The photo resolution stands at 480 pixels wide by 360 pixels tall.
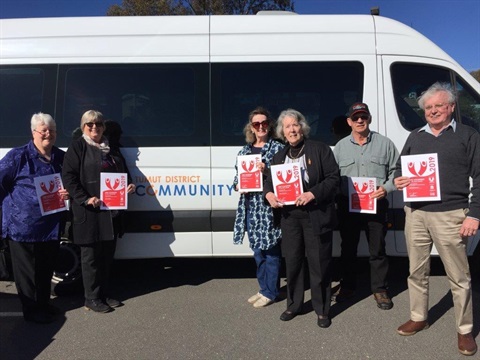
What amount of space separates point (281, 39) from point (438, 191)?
2.12 meters

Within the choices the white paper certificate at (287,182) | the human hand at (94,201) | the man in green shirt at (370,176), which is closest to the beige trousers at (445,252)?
the man in green shirt at (370,176)

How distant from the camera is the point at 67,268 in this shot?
4.25 meters

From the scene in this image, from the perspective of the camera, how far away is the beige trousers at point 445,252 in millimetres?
3008

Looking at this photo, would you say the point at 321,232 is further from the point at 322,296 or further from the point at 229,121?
the point at 229,121

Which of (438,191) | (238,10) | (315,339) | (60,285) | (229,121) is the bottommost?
(315,339)

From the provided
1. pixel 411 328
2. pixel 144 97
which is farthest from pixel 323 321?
pixel 144 97

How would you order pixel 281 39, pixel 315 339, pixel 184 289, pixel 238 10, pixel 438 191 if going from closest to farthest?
pixel 438 191
pixel 315 339
pixel 281 39
pixel 184 289
pixel 238 10

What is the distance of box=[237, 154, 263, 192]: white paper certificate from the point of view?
3.64 m

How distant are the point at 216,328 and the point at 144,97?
91.2 inches

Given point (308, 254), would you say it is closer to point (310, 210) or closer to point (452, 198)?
point (310, 210)

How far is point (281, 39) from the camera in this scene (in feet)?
13.5

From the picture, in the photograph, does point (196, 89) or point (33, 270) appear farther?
point (196, 89)

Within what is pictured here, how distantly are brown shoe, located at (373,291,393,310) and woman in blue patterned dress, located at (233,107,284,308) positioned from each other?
97cm

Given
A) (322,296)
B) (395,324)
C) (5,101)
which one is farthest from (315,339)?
(5,101)
